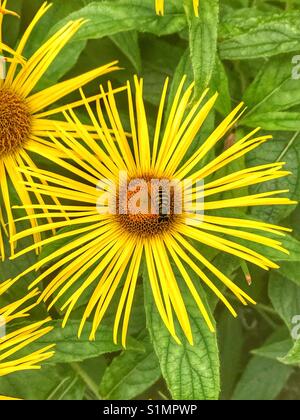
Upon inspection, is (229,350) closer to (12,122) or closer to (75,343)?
(75,343)

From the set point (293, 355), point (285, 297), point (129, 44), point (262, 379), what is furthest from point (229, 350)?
point (129, 44)

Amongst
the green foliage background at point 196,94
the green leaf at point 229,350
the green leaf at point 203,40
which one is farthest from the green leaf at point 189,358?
the green leaf at point 229,350

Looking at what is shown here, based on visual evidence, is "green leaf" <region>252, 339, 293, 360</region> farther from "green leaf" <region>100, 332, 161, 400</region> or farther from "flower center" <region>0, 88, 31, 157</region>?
"flower center" <region>0, 88, 31, 157</region>

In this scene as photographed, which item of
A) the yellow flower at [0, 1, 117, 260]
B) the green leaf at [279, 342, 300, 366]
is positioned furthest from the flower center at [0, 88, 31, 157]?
the green leaf at [279, 342, 300, 366]

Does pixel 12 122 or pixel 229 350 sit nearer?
pixel 12 122

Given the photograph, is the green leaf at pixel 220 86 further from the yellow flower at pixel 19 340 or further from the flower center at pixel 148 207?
the yellow flower at pixel 19 340

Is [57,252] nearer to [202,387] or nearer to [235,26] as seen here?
[202,387]

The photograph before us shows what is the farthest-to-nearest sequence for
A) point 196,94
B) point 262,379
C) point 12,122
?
point 262,379 < point 12,122 < point 196,94
